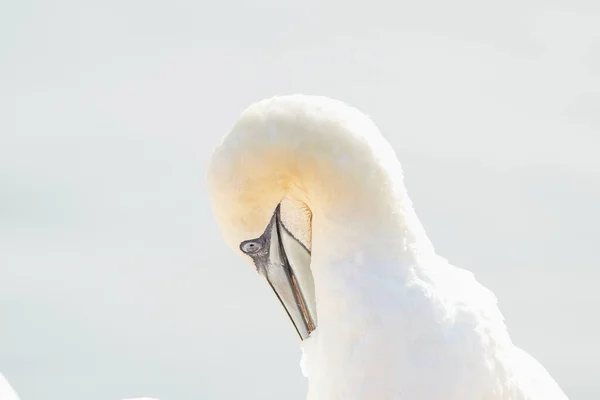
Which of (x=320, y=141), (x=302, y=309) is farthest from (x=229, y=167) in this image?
(x=302, y=309)

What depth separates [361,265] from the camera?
28.8 feet

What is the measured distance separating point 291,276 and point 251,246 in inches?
12.6

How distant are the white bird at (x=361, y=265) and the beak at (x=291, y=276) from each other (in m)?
0.17

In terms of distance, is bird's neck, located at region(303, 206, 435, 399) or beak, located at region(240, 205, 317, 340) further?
beak, located at region(240, 205, 317, 340)

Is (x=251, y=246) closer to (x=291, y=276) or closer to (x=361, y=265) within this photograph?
(x=291, y=276)

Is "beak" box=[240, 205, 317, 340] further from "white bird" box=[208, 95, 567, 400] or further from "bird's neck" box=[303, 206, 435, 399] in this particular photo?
"bird's neck" box=[303, 206, 435, 399]

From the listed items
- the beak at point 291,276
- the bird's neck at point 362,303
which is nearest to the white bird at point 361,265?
the bird's neck at point 362,303

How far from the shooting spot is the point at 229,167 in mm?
8977

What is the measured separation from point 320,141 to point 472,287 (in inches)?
43.2

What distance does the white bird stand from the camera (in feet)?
28.3

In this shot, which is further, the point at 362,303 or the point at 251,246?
the point at 251,246

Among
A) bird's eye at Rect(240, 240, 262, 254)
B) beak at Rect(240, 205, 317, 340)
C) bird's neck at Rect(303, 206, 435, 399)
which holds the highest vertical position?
bird's eye at Rect(240, 240, 262, 254)

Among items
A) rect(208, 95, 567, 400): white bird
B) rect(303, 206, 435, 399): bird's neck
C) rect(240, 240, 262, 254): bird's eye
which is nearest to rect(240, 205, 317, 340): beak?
rect(240, 240, 262, 254): bird's eye

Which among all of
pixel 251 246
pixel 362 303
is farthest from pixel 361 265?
pixel 251 246
